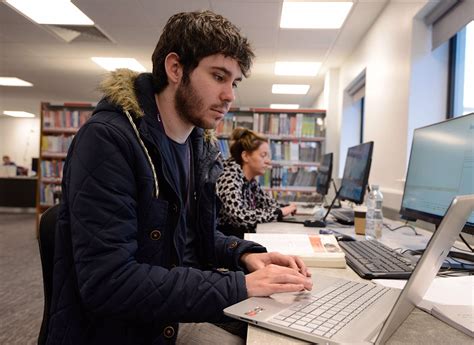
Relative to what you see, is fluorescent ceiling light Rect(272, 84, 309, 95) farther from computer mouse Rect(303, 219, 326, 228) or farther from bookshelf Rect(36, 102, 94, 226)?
computer mouse Rect(303, 219, 326, 228)

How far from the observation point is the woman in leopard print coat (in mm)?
2137

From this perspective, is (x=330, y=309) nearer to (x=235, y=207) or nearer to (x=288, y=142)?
(x=235, y=207)

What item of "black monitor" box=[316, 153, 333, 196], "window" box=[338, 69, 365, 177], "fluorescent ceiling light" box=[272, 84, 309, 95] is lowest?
"black monitor" box=[316, 153, 333, 196]

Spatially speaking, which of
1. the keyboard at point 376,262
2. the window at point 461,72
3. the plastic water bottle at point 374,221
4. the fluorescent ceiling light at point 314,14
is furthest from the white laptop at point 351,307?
the fluorescent ceiling light at point 314,14

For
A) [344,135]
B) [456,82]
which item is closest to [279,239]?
[456,82]

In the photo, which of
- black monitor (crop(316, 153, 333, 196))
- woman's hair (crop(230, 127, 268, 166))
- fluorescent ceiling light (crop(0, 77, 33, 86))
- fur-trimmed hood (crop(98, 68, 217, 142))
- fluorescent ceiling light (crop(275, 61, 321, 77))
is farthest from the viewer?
fluorescent ceiling light (crop(0, 77, 33, 86))

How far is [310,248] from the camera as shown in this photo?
121 centimetres

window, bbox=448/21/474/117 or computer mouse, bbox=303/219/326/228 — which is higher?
window, bbox=448/21/474/117

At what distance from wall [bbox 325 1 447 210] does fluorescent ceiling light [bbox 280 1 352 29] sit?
1.23ft

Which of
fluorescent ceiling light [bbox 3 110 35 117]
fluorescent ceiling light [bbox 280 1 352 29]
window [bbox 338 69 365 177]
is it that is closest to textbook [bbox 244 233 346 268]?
fluorescent ceiling light [bbox 280 1 352 29]

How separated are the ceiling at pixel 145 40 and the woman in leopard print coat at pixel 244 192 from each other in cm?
73

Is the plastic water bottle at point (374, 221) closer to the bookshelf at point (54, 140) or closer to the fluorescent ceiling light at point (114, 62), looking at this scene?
the bookshelf at point (54, 140)

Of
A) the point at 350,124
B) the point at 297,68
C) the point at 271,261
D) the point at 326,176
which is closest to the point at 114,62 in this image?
the point at 297,68

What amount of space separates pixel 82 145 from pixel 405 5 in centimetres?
302
